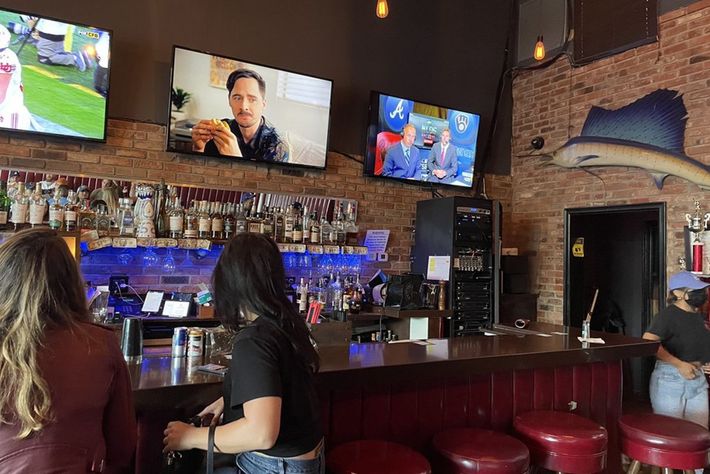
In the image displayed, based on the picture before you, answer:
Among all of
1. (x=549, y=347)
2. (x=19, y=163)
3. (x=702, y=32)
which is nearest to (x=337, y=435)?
(x=549, y=347)

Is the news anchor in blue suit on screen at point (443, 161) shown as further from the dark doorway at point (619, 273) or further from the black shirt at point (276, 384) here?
the black shirt at point (276, 384)

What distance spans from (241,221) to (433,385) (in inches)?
→ 95.1

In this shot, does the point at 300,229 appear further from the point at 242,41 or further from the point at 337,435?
the point at 337,435

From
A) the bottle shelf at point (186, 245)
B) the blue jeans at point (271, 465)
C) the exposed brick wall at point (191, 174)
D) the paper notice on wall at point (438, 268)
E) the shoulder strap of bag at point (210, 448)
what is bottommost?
the blue jeans at point (271, 465)

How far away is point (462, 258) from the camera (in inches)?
195

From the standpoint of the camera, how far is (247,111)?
4488 millimetres

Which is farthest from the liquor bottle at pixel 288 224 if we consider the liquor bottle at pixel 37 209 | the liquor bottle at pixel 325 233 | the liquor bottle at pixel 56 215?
the liquor bottle at pixel 37 209

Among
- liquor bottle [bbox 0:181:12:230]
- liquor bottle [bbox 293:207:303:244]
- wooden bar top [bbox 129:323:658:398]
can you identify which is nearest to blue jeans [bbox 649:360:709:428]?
wooden bar top [bbox 129:323:658:398]

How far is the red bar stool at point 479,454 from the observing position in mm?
2010

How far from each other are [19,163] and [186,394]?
2940mm

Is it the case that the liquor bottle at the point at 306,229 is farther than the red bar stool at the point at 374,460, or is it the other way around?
the liquor bottle at the point at 306,229

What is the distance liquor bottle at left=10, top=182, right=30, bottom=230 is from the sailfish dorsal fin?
4883 mm

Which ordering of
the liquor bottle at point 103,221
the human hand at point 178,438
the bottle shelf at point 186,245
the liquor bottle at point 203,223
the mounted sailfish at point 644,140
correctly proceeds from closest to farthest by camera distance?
the human hand at point 178,438, the bottle shelf at point 186,245, the liquor bottle at point 103,221, the liquor bottle at point 203,223, the mounted sailfish at point 644,140

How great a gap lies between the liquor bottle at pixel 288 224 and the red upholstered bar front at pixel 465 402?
7.85 ft
